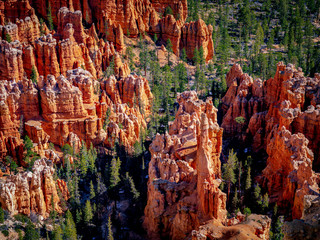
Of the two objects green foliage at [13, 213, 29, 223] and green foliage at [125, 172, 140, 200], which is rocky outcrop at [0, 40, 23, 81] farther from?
green foliage at [13, 213, 29, 223]

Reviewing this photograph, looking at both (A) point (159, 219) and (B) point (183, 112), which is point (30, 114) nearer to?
(B) point (183, 112)

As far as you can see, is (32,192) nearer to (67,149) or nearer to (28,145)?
(28,145)

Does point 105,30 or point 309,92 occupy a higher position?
point 105,30

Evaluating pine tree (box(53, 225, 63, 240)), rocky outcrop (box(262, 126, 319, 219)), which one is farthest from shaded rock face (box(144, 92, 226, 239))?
pine tree (box(53, 225, 63, 240))

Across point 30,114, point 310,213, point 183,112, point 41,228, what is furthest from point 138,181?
point 310,213

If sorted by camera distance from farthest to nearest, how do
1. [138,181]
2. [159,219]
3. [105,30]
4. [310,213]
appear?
[105,30]
[138,181]
[159,219]
[310,213]

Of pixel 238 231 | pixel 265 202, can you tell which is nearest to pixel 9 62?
pixel 265 202

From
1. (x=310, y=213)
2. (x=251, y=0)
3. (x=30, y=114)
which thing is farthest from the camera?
(x=251, y=0)
